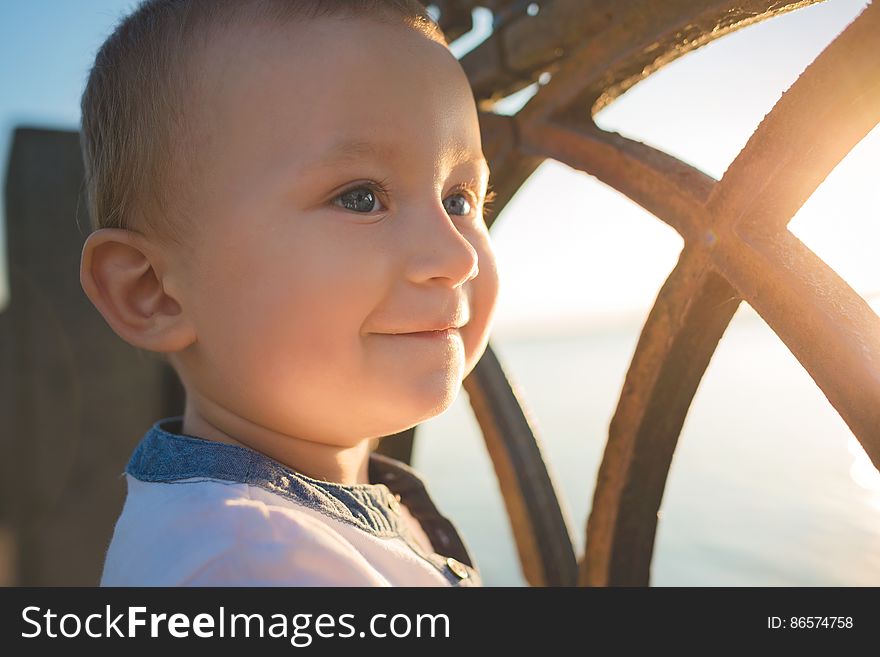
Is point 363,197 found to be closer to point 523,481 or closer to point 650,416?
point 650,416

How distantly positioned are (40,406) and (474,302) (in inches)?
52.3

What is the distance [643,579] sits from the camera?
0.88 m

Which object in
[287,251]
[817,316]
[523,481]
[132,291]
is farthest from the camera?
[523,481]

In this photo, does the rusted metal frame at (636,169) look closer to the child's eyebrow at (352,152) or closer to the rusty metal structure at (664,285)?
the rusty metal structure at (664,285)

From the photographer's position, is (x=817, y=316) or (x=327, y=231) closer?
(x=817, y=316)

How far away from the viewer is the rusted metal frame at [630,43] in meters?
0.67

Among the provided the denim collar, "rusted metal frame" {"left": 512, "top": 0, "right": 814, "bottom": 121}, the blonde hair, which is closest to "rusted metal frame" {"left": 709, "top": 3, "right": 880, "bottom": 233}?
"rusted metal frame" {"left": 512, "top": 0, "right": 814, "bottom": 121}

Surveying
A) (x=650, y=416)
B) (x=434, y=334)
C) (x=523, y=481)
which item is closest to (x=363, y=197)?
(x=434, y=334)

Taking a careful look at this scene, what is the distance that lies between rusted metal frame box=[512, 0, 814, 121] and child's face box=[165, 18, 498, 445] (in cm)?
21

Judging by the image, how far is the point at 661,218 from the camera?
0.73 meters

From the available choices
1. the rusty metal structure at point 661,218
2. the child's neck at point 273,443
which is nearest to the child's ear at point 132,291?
the child's neck at point 273,443

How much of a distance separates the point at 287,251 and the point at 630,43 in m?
0.47

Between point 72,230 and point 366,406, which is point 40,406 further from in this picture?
point 366,406
